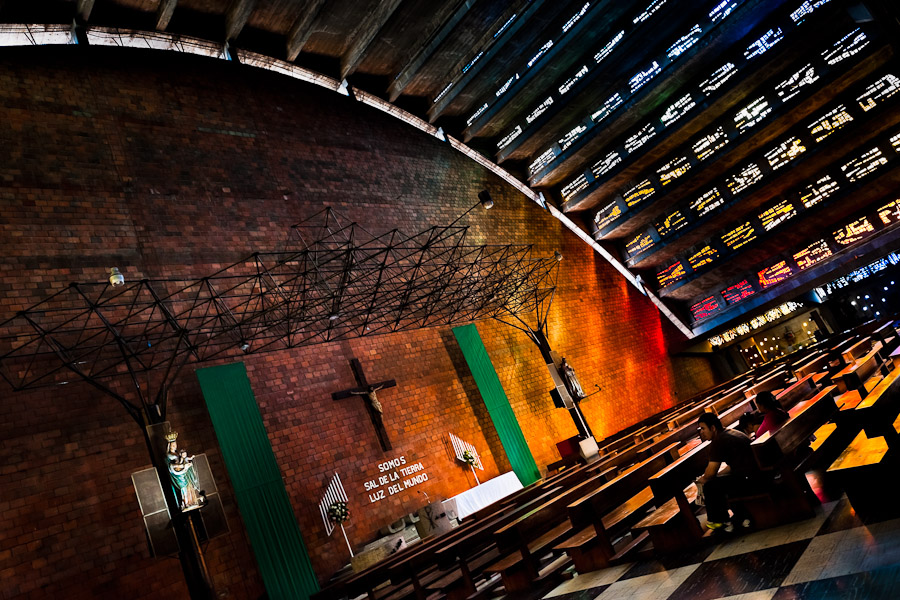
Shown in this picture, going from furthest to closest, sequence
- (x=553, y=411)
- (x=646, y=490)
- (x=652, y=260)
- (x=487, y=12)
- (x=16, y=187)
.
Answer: (x=652, y=260), (x=553, y=411), (x=487, y=12), (x=16, y=187), (x=646, y=490)

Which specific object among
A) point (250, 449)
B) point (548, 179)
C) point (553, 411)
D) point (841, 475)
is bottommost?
point (841, 475)

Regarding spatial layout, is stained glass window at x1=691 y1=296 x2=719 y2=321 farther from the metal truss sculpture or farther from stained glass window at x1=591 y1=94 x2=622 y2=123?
the metal truss sculpture

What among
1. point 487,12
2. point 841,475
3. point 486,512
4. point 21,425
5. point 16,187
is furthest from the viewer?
point 487,12

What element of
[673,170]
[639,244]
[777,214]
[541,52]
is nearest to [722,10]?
[541,52]

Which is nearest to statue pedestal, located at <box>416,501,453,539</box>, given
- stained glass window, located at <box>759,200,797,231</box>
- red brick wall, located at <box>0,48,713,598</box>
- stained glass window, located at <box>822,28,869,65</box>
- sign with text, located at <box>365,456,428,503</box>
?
red brick wall, located at <box>0,48,713,598</box>

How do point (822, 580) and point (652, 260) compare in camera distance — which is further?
point (652, 260)

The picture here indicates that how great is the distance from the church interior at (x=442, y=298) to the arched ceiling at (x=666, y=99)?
76 mm

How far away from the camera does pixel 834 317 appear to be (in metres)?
16.8

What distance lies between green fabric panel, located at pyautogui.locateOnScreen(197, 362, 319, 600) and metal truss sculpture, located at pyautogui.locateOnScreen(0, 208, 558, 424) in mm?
615

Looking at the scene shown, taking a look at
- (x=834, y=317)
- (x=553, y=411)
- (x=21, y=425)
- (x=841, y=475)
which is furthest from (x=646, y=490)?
(x=834, y=317)

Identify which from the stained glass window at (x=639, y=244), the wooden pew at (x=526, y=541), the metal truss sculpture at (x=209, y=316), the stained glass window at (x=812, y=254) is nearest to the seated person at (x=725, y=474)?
the wooden pew at (x=526, y=541)

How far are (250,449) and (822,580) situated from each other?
8.14 meters

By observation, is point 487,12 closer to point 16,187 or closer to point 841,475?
point 16,187

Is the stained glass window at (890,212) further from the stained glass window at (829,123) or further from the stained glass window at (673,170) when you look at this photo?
the stained glass window at (673,170)
